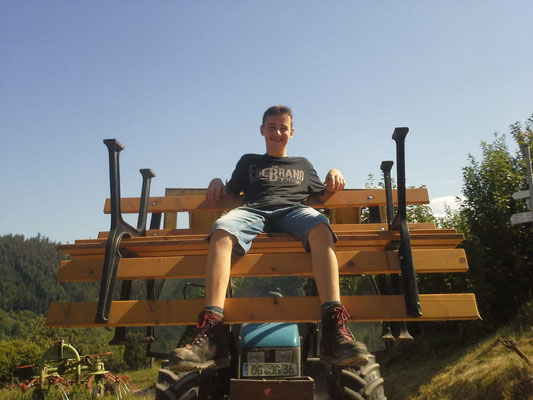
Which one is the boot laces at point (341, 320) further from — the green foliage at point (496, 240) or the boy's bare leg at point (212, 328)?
the green foliage at point (496, 240)

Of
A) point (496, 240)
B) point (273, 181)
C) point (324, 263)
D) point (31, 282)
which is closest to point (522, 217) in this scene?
point (496, 240)

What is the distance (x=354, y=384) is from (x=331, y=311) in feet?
2.29

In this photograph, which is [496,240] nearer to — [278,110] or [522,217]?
[522,217]

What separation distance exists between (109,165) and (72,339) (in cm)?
5213

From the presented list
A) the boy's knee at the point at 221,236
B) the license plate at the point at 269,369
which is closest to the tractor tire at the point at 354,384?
the license plate at the point at 269,369

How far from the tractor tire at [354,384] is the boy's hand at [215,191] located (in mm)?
1697

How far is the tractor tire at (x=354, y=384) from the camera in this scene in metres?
2.63

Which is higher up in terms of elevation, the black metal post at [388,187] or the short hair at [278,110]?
the short hair at [278,110]

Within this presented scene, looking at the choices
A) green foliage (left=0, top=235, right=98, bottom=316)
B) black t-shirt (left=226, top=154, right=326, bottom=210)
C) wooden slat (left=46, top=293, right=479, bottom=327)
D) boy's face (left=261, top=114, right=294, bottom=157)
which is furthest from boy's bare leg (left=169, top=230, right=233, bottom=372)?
green foliage (left=0, top=235, right=98, bottom=316)

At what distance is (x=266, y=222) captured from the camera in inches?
125

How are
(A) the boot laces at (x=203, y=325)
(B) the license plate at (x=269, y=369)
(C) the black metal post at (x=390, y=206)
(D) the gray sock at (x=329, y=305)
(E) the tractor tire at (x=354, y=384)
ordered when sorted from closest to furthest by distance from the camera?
(A) the boot laces at (x=203, y=325), (D) the gray sock at (x=329, y=305), (E) the tractor tire at (x=354, y=384), (B) the license plate at (x=269, y=369), (C) the black metal post at (x=390, y=206)

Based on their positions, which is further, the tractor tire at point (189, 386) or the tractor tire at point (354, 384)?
the tractor tire at point (189, 386)

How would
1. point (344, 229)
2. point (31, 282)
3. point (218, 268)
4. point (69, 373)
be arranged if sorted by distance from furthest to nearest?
point (31, 282) < point (69, 373) < point (344, 229) < point (218, 268)

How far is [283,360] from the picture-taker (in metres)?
2.78
